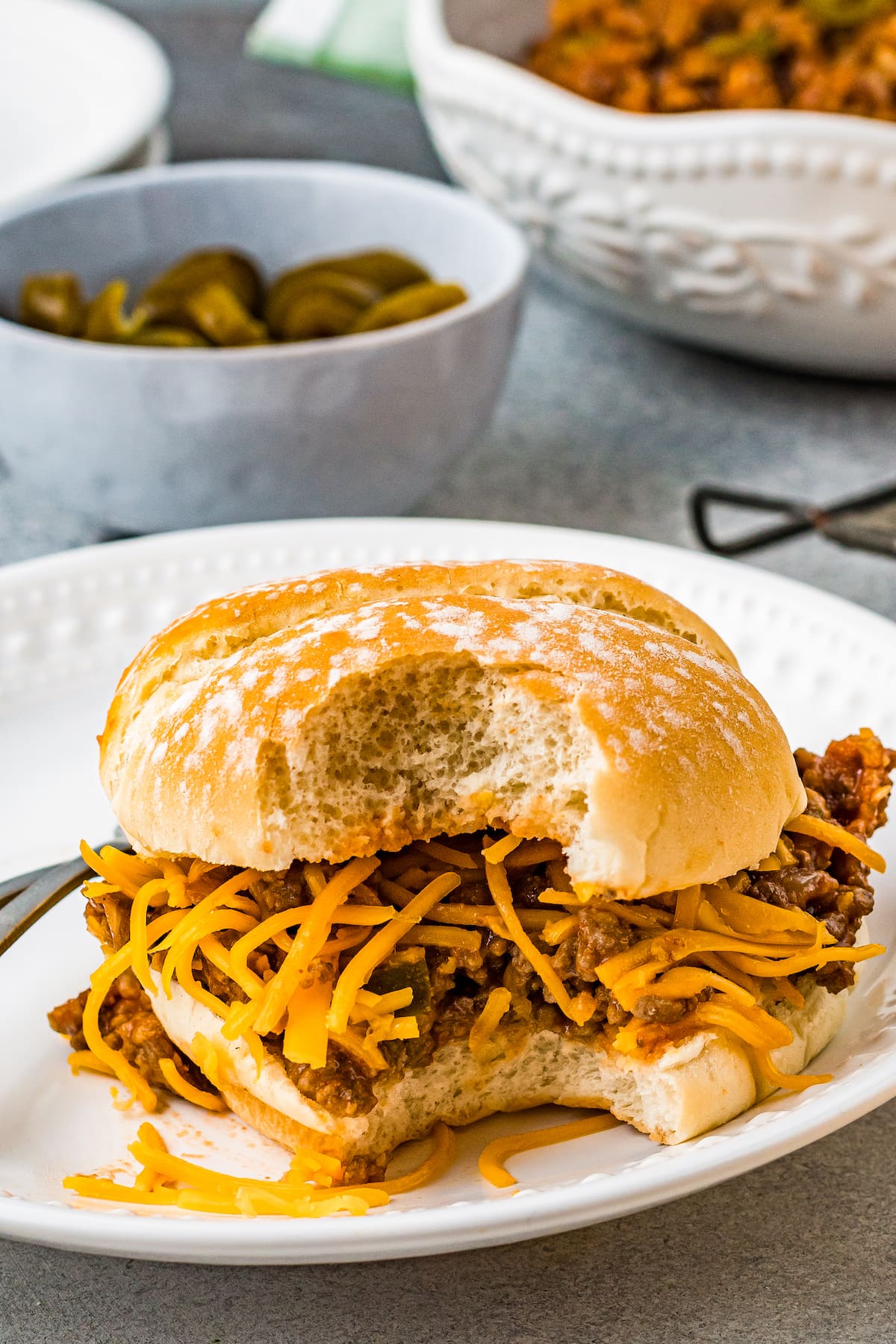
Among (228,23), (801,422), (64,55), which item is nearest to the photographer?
(801,422)

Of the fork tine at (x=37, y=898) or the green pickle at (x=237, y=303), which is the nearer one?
the fork tine at (x=37, y=898)

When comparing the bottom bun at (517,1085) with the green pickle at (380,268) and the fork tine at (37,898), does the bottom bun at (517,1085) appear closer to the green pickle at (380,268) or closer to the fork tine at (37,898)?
the fork tine at (37,898)

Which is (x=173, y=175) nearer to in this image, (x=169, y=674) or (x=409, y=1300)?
(x=169, y=674)

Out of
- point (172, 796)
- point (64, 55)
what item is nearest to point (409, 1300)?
point (172, 796)

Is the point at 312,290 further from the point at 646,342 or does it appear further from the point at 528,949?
the point at 528,949

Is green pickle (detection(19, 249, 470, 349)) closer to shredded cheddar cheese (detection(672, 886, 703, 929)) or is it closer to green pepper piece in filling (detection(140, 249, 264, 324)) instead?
green pepper piece in filling (detection(140, 249, 264, 324))

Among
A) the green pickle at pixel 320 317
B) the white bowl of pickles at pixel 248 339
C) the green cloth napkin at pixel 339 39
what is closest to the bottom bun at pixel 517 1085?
the white bowl of pickles at pixel 248 339
